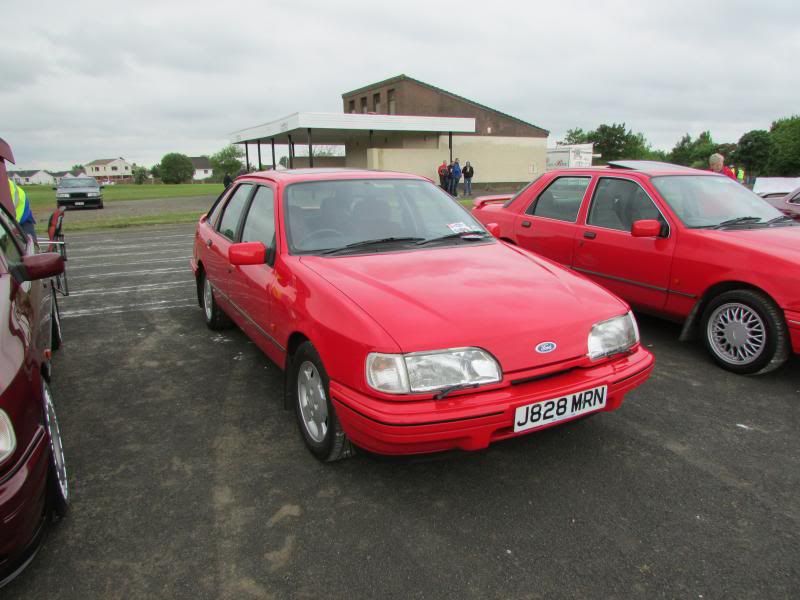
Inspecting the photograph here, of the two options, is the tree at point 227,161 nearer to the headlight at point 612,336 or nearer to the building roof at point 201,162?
the building roof at point 201,162

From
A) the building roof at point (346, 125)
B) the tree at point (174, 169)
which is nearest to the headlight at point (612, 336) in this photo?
the building roof at point (346, 125)

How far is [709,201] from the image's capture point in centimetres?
498

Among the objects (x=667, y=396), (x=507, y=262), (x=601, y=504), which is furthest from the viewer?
(x=667, y=396)

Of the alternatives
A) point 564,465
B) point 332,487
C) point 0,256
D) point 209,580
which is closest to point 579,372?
point 564,465

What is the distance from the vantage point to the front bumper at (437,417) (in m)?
2.36

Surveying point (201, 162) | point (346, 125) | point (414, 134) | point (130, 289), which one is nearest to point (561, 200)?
point (130, 289)

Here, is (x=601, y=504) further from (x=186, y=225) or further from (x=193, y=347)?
(x=186, y=225)

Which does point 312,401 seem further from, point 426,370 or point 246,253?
point 246,253

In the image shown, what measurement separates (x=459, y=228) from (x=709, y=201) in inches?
104

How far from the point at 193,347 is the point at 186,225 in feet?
42.8

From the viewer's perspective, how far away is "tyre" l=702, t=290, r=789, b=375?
3.97m

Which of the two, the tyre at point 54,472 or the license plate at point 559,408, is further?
the license plate at point 559,408

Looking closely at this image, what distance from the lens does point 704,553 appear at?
229cm

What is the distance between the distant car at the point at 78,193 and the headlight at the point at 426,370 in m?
Result: 26.5
